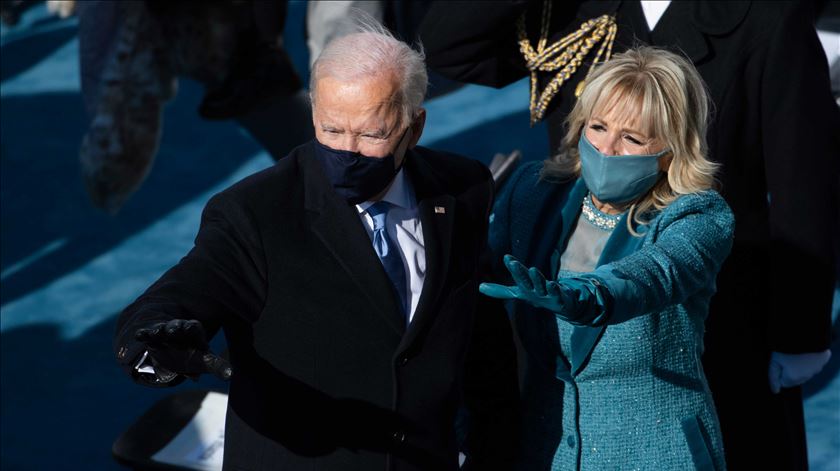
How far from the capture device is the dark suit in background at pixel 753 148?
2.66 m

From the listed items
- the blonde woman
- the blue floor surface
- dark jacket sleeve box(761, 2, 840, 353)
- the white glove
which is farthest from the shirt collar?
the blue floor surface

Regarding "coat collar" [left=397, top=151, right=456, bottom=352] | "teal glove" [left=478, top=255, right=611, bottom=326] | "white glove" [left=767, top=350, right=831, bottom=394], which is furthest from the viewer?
"white glove" [left=767, top=350, right=831, bottom=394]

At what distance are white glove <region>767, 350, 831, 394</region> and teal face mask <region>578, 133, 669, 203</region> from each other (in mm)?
849

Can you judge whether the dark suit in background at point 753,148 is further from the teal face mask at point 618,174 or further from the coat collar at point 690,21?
the teal face mask at point 618,174

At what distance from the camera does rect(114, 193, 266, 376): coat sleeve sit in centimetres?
180

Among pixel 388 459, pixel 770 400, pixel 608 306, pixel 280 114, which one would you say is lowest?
pixel 280 114

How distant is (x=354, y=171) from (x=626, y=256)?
1.73 ft

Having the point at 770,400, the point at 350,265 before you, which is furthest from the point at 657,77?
the point at 770,400

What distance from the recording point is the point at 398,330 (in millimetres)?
2002

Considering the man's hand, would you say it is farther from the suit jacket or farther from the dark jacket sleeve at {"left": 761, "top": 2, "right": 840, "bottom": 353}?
the dark jacket sleeve at {"left": 761, "top": 2, "right": 840, "bottom": 353}

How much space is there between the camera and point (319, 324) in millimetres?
1961

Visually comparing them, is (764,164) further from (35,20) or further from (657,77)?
(35,20)

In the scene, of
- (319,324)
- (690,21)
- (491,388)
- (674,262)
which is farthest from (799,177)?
(319,324)

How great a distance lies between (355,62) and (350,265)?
1.13ft
